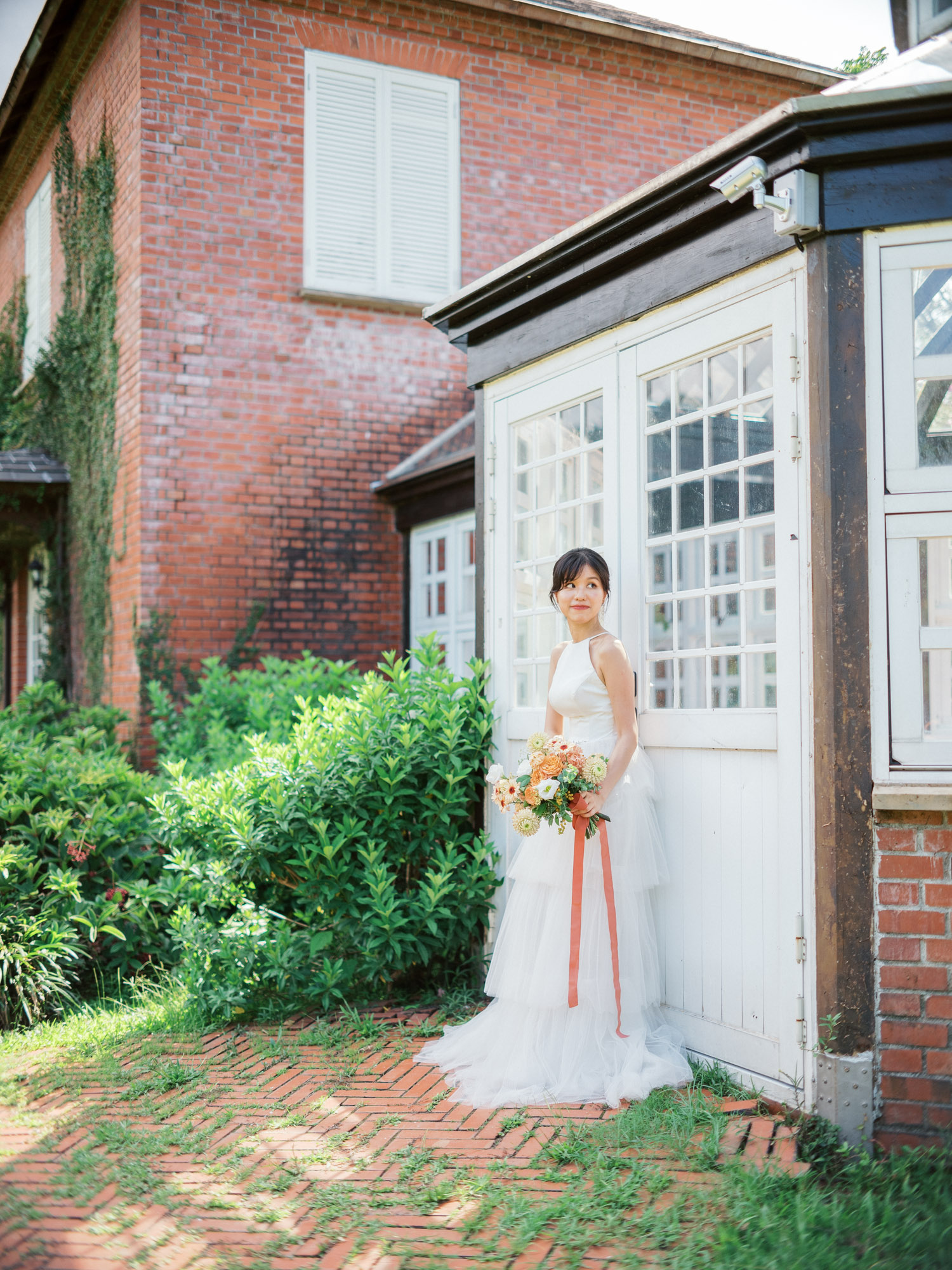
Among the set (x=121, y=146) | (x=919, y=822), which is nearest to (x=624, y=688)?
(x=919, y=822)

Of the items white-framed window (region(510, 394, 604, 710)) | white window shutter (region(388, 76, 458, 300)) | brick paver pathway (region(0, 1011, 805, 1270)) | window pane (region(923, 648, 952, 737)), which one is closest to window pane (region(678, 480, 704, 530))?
white-framed window (region(510, 394, 604, 710))

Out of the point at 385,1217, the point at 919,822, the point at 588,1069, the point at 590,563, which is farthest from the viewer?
the point at 590,563

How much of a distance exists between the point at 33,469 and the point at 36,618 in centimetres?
252

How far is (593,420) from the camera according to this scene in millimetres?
5180

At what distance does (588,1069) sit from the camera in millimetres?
4324

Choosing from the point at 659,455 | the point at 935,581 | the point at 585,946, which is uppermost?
the point at 659,455

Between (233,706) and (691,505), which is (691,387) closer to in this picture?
(691,505)

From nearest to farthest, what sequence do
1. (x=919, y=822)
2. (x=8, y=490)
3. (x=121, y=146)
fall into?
(x=919, y=822)
(x=121, y=146)
(x=8, y=490)

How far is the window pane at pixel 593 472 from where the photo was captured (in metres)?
5.18

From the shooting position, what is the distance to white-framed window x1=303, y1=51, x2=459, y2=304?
949 centimetres

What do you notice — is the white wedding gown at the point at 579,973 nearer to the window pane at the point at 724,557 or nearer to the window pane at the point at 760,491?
the window pane at the point at 724,557

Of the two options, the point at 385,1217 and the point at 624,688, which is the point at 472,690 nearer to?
the point at 624,688

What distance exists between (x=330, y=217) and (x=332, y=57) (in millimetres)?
1349

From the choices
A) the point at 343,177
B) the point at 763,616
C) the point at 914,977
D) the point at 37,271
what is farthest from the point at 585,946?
the point at 37,271
